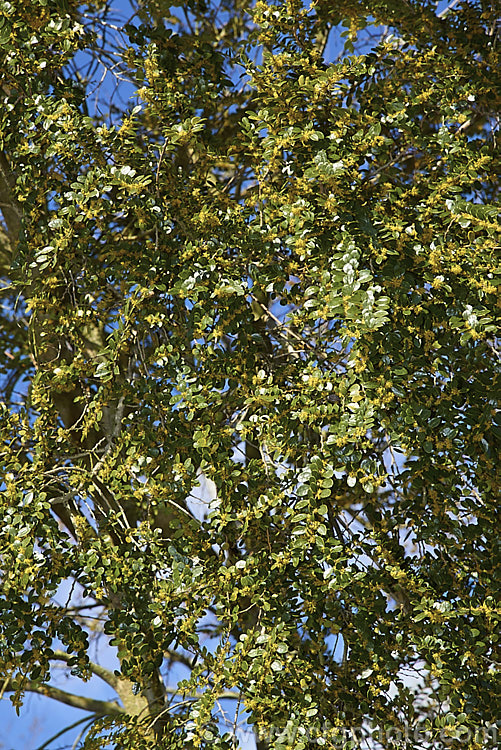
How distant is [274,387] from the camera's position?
7.23 feet

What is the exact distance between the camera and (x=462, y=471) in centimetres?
213

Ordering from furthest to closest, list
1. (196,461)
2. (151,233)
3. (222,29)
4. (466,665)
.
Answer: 1. (222,29)
2. (151,233)
3. (196,461)
4. (466,665)

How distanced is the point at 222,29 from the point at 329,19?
34.7 inches

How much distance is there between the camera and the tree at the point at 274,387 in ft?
6.74

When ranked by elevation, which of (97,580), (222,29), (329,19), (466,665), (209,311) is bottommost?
(466,665)

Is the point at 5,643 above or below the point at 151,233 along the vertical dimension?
below

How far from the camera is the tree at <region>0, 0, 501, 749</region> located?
205cm

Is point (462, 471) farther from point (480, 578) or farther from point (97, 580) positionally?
point (97, 580)

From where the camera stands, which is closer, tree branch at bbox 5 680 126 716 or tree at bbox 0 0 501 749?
tree at bbox 0 0 501 749

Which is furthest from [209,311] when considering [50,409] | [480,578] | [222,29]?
[222,29]

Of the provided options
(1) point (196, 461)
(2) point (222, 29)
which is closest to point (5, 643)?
(1) point (196, 461)

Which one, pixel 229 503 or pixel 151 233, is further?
pixel 151 233

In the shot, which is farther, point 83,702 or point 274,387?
point 83,702

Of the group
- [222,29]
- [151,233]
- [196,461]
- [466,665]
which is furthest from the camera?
[222,29]
